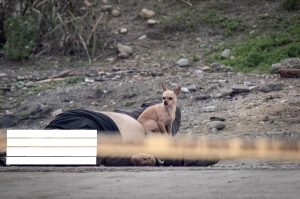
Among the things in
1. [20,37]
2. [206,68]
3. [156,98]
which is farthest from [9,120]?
[20,37]

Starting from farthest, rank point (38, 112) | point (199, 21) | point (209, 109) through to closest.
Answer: point (199, 21), point (38, 112), point (209, 109)

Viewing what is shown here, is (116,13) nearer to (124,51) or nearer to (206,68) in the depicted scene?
(124,51)

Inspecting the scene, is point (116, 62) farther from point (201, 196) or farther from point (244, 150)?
point (201, 196)

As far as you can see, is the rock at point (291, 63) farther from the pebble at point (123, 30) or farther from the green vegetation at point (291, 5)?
the pebble at point (123, 30)

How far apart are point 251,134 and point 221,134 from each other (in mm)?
418

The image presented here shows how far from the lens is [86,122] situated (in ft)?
26.5

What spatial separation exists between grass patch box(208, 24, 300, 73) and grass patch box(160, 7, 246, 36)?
29.9 inches

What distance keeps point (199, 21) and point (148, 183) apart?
404 inches

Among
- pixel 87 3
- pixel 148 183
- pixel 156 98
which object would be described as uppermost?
pixel 87 3

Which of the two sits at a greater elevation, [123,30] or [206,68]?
[123,30]

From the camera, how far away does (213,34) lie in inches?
623

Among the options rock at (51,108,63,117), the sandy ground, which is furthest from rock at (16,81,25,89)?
the sandy ground

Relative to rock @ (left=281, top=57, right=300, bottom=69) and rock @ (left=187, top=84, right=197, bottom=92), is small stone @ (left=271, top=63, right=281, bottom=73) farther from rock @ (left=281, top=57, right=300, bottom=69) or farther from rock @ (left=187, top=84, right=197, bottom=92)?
rock @ (left=187, top=84, right=197, bottom=92)
